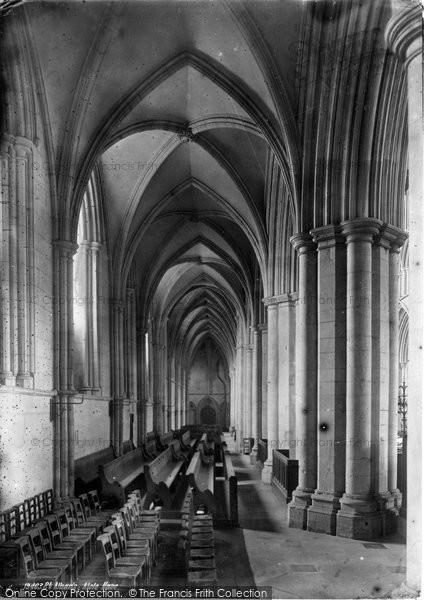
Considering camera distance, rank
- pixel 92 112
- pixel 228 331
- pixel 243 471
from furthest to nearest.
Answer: pixel 228 331 → pixel 243 471 → pixel 92 112

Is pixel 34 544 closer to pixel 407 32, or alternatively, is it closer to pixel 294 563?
pixel 294 563

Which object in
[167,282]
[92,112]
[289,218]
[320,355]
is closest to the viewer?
[320,355]

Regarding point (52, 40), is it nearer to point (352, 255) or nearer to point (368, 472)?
point (352, 255)

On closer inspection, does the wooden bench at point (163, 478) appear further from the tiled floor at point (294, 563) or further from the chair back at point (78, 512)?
the chair back at point (78, 512)

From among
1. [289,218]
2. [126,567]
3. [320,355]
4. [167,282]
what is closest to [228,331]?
[167,282]

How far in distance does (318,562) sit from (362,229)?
4.95 meters

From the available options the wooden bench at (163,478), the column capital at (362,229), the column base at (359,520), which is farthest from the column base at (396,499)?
the wooden bench at (163,478)

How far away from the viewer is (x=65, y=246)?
36.3ft

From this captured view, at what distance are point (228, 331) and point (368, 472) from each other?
32.2 m

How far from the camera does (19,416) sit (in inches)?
348

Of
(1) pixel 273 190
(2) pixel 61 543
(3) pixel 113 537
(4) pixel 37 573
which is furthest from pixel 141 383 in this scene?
(4) pixel 37 573

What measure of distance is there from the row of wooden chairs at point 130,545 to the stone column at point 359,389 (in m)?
3.00

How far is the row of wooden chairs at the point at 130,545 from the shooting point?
562cm

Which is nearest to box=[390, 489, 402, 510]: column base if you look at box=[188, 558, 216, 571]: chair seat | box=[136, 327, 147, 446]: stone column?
box=[188, 558, 216, 571]: chair seat
